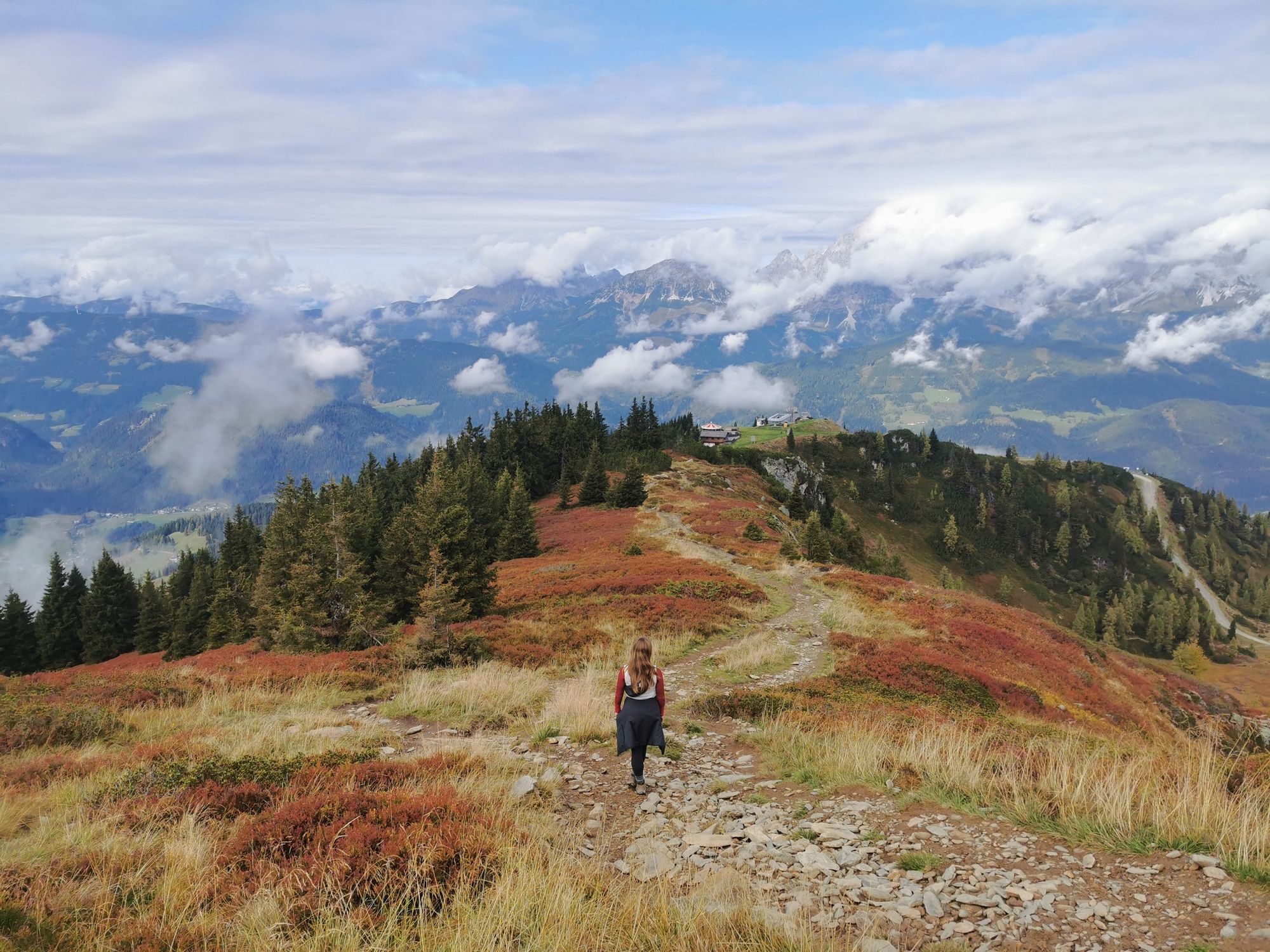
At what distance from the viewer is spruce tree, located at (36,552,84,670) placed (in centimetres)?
7175

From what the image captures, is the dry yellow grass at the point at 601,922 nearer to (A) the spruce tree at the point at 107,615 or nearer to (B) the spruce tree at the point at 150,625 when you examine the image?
(B) the spruce tree at the point at 150,625

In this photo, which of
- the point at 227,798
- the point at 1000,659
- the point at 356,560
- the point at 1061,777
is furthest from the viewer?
the point at 356,560

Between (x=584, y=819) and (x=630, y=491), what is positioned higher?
(x=630, y=491)

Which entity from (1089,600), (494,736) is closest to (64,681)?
(494,736)

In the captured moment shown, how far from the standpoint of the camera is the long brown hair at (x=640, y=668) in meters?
10.6

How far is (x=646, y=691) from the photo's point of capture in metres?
10.8

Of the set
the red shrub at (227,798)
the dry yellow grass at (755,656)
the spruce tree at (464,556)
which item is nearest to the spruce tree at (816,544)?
the dry yellow grass at (755,656)

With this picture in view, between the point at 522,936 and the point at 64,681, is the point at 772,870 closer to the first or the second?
the point at 522,936

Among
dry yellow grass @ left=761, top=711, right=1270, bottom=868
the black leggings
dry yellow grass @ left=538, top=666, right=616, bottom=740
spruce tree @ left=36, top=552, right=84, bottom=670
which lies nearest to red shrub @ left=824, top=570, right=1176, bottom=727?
dry yellow grass @ left=761, top=711, right=1270, bottom=868

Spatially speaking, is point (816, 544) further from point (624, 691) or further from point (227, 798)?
point (227, 798)

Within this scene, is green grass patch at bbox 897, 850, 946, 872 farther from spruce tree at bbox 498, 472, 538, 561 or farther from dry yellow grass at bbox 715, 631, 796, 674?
spruce tree at bbox 498, 472, 538, 561

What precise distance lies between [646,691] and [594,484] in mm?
70171

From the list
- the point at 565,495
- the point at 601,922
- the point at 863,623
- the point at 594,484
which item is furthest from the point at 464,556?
the point at 565,495

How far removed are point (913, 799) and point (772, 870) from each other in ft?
9.50
